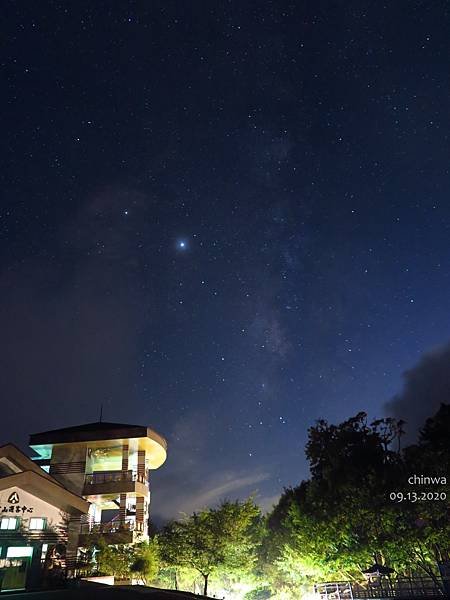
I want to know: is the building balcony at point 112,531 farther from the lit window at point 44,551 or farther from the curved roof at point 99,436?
the curved roof at point 99,436

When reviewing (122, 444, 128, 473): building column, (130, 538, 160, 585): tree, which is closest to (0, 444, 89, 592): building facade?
(130, 538, 160, 585): tree

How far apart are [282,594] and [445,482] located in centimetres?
2426

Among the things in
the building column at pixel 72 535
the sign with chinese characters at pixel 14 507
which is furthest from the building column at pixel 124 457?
the sign with chinese characters at pixel 14 507

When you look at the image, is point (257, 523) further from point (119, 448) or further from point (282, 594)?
point (119, 448)

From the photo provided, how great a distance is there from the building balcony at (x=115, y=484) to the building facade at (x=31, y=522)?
16.3ft

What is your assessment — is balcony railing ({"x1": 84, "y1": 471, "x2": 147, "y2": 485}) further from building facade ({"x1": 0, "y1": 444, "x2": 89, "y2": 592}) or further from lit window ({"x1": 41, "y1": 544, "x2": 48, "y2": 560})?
lit window ({"x1": 41, "y1": 544, "x2": 48, "y2": 560})

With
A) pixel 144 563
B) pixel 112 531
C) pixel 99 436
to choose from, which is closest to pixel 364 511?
pixel 144 563

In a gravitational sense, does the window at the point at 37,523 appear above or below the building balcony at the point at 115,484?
below

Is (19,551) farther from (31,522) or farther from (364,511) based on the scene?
(364,511)

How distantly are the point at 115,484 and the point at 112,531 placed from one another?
388 centimetres

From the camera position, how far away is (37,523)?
30.2 m

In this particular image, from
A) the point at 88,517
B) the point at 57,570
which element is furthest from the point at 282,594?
the point at 57,570

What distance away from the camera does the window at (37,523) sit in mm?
29958

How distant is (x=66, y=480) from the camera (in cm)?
3869
